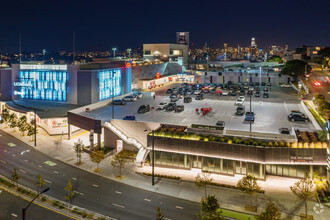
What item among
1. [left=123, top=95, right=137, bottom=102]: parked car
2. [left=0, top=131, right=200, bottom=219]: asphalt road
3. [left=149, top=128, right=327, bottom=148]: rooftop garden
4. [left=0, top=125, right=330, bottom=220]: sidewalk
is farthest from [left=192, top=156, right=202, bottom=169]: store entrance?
[left=123, top=95, right=137, bottom=102]: parked car

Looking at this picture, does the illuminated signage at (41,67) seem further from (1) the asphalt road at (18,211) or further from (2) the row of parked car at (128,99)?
(1) the asphalt road at (18,211)

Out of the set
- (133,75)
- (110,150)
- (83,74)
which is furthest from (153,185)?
(133,75)

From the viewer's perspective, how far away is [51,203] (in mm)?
27125

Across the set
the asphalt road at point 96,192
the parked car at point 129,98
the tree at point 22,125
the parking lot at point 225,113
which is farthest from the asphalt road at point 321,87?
the tree at point 22,125

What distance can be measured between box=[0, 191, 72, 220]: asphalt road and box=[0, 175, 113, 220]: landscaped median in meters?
0.48

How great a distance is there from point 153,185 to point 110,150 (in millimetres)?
12665

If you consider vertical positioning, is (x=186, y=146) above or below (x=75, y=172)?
above

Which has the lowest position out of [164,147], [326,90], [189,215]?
[189,215]

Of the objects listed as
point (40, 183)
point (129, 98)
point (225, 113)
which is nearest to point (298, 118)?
point (225, 113)

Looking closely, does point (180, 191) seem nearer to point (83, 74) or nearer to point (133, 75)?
point (83, 74)

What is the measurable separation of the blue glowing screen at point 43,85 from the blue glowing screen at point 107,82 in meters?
7.72

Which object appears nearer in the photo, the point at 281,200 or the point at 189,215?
the point at 189,215

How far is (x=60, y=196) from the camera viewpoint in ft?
94.4

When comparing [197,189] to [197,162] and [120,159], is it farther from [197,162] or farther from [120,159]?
[120,159]
